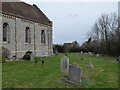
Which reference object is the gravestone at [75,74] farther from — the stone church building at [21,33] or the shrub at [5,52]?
the stone church building at [21,33]

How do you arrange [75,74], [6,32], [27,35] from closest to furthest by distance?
[75,74], [6,32], [27,35]

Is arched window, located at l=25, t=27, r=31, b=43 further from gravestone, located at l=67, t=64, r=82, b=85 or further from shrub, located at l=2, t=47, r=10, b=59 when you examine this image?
gravestone, located at l=67, t=64, r=82, b=85

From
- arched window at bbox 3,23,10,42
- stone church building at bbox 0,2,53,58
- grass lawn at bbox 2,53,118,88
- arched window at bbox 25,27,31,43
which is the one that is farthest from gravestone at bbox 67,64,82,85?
arched window at bbox 25,27,31,43

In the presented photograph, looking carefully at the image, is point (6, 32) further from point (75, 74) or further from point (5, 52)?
point (75, 74)

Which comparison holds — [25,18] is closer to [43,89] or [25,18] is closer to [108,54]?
[43,89]

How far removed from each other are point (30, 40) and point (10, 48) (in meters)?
5.00

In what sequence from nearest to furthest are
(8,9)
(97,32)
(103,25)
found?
1. (8,9)
2. (103,25)
3. (97,32)

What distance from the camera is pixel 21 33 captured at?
77.3 feet

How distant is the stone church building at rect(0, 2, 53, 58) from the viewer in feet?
69.5

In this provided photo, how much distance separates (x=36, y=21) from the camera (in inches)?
1069

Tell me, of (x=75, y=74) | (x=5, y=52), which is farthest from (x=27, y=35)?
(x=75, y=74)

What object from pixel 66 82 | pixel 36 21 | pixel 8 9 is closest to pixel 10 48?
pixel 8 9

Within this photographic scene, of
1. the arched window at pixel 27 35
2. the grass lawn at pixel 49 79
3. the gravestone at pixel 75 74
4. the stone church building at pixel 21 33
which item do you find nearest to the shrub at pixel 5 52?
the stone church building at pixel 21 33

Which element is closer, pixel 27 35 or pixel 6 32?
pixel 6 32
